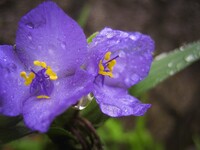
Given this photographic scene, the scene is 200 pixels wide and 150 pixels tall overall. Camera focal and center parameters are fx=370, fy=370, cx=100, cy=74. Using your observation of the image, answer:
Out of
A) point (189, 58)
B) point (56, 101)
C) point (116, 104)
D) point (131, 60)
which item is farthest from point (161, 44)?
point (56, 101)

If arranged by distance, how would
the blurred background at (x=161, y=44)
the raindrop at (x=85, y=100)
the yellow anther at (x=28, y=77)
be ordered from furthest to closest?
the blurred background at (x=161, y=44)
the raindrop at (x=85, y=100)
the yellow anther at (x=28, y=77)

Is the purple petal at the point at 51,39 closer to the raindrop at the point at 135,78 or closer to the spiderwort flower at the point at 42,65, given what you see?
the spiderwort flower at the point at 42,65

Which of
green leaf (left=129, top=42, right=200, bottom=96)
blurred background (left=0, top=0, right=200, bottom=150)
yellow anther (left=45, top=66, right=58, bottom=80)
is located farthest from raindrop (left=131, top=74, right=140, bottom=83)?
blurred background (left=0, top=0, right=200, bottom=150)

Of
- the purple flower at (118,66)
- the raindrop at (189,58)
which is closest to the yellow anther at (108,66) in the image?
the purple flower at (118,66)

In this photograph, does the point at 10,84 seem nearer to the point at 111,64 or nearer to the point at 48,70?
the point at 48,70

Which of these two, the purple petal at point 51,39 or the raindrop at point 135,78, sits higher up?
the purple petal at point 51,39

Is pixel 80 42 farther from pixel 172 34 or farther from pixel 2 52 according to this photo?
pixel 172 34

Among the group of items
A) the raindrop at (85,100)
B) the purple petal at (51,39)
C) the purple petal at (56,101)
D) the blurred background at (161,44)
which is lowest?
the blurred background at (161,44)
